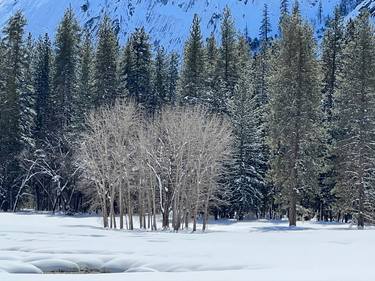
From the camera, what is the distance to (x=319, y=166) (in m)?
40.7

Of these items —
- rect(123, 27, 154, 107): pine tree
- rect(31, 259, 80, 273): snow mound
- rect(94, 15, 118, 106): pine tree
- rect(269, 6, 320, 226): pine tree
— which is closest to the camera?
rect(31, 259, 80, 273): snow mound

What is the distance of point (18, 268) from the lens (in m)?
16.2

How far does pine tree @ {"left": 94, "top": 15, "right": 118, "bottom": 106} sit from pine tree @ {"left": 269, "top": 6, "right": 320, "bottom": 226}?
1716cm

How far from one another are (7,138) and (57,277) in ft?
130

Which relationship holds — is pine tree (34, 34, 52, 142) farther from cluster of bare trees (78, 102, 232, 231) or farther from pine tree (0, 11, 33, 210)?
cluster of bare trees (78, 102, 232, 231)

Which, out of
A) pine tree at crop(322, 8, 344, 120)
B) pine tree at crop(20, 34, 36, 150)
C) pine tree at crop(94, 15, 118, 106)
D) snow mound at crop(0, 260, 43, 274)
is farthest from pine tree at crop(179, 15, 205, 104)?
snow mound at crop(0, 260, 43, 274)

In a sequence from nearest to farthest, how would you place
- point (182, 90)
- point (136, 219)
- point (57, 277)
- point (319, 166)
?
point (57, 277) < point (319, 166) < point (136, 219) < point (182, 90)

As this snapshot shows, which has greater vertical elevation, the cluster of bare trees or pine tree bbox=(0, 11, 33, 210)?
pine tree bbox=(0, 11, 33, 210)

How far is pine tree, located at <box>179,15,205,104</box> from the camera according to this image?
176 feet

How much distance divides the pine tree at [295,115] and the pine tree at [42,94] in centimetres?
2324

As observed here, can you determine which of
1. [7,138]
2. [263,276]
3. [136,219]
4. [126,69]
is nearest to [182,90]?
[126,69]

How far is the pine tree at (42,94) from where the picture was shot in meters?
56.5

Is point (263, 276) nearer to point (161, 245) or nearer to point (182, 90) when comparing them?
point (161, 245)

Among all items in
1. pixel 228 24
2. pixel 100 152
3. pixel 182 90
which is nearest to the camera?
pixel 100 152
